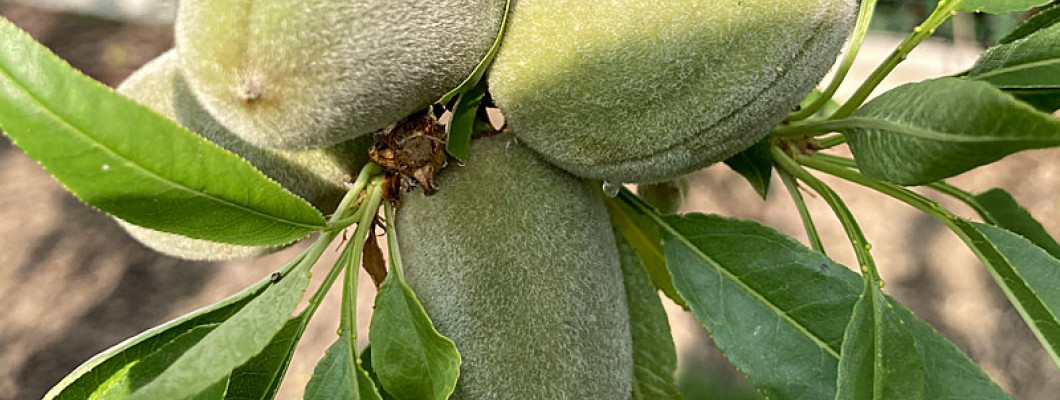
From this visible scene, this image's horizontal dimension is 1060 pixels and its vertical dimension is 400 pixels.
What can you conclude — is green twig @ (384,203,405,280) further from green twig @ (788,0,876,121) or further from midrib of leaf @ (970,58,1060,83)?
midrib of leaf @ (970,58,1060,83)

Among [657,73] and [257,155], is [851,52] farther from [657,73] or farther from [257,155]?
[257,155]

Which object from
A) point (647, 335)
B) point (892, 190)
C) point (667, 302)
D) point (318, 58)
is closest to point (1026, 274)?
point (892, 190)

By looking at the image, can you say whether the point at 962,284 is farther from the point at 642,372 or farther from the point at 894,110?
the point at 894,110

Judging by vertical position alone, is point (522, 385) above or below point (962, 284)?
below

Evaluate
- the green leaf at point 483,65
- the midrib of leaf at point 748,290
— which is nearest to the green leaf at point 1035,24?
the midrib of leaf at point 748,290

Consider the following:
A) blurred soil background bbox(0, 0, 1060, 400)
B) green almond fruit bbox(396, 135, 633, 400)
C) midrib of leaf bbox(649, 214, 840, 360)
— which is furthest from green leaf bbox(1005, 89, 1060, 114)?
blurred soil background bbox(0, 0, 1060, 400)

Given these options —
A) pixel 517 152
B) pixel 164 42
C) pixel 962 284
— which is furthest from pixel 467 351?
pixel 164 42
